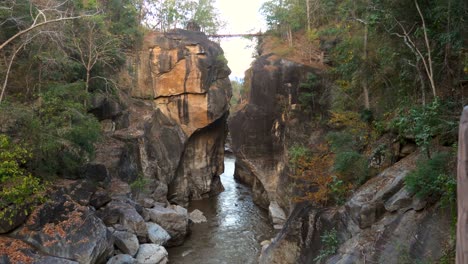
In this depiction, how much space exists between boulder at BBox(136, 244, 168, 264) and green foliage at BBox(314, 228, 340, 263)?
7.20m

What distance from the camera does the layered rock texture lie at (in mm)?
11773

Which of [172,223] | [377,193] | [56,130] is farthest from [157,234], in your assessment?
[377,193]

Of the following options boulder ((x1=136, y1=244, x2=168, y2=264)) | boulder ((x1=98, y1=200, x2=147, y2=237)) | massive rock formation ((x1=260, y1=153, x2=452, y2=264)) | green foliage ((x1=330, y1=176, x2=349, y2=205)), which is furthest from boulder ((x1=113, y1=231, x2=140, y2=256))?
green foliage ((x1=330, y1=176, x2=349, y2=205))

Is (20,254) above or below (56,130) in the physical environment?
below

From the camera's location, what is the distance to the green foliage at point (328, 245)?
1001cm

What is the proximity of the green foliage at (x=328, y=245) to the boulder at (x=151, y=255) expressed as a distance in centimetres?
720

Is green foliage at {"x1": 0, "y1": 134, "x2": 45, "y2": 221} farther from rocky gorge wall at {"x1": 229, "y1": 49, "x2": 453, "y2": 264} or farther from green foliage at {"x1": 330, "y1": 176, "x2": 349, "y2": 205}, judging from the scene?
green foliage at {"x1": 330, "y1": 176, "x2": 349, "y2": 205}

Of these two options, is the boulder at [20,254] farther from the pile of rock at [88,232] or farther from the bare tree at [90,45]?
the bare tree at [90,45]

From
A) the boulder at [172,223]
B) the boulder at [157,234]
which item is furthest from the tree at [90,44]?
the boulder at [157,234]

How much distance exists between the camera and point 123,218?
50.9ft

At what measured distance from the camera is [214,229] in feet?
66.2

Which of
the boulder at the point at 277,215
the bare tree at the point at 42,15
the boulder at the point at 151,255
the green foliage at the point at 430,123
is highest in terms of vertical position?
the bare tree at the point at 42,15

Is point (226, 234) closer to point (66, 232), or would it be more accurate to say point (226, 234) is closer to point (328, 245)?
point (66, 232)

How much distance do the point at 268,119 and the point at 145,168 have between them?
28.0 ft
